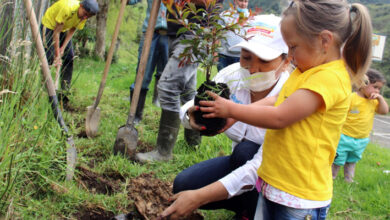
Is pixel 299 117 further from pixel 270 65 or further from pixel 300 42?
pixel 270 65

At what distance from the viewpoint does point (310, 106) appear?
4.06 ft

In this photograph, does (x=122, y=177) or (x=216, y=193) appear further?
(x=122, y=177)

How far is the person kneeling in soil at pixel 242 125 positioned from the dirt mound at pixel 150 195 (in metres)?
0.12

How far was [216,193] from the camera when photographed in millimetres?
1624

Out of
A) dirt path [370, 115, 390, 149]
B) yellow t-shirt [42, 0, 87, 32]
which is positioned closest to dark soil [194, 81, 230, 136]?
yellow t-shirt [42, 0, 87, 32]

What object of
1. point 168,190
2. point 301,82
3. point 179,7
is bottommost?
point 168,190

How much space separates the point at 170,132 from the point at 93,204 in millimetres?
1072

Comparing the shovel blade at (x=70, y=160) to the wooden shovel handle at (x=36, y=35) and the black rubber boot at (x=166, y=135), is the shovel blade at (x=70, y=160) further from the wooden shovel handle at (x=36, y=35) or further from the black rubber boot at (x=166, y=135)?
the black rubber boot at (x=166, y=135)

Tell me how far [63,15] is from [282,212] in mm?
3450

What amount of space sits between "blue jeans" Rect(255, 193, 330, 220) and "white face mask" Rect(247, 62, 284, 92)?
24.0 inches

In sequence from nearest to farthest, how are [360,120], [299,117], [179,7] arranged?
[299,117] → [179,7] → [360,120]

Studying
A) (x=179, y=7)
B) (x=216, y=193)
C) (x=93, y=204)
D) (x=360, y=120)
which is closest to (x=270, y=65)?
(x=179, y=7)

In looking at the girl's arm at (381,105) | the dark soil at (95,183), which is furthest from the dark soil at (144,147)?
the girl's arm at (381,105)

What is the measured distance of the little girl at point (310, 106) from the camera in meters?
1.24
